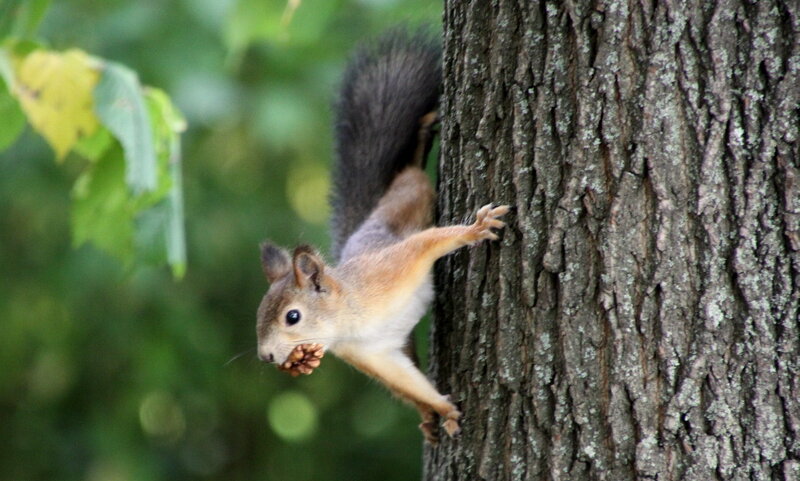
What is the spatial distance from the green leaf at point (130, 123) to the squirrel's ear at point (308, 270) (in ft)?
1.21

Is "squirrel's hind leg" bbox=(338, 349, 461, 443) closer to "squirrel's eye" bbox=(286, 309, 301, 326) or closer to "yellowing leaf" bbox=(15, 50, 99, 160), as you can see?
"squirrel's eye" bbox=(286, 309, 301, 326)

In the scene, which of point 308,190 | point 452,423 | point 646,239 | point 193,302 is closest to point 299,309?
point 452,423

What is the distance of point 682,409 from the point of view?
1467mm

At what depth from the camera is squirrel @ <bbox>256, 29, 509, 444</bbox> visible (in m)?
2.03

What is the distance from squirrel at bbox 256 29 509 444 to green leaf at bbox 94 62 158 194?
0.39 metres

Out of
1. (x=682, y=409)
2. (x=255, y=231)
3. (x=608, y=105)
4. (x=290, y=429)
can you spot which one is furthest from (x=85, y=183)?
(x=290, y=429)

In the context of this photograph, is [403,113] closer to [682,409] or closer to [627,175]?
[627,175]

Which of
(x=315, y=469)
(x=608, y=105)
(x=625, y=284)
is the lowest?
(x=315, y=469)

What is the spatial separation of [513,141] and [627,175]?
228 millimetres

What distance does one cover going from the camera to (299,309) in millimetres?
2143

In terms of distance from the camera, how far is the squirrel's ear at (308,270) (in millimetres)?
2191

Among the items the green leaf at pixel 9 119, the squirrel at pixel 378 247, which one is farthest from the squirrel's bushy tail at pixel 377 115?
the green leaf at pixel 9 119

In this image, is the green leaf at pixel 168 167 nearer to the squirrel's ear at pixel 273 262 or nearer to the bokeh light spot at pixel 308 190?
the squirrel's ear at pixel 273 262

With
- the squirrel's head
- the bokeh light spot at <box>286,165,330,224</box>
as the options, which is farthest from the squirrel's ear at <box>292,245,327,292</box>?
the bokeh light spot at <box>286,165,330,224</box>
